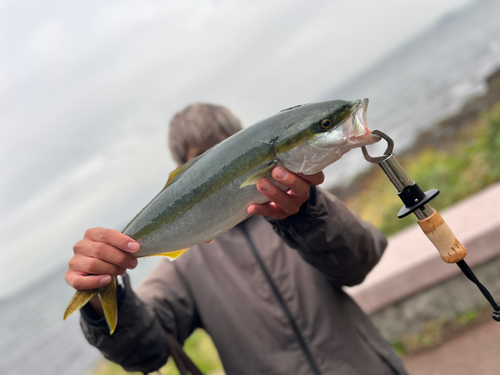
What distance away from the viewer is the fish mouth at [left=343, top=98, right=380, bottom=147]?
1581mm

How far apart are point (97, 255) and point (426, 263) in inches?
152

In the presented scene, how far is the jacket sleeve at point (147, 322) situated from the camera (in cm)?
240

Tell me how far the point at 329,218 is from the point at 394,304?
305cm

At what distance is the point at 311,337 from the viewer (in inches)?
103

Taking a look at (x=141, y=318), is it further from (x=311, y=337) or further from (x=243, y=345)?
(x=311, y=337)

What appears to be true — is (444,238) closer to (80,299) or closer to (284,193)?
(284,193)

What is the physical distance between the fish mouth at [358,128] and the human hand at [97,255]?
1222mm

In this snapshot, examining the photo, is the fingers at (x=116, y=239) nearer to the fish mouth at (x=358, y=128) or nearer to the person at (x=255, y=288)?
the person at (x=255, y=288)

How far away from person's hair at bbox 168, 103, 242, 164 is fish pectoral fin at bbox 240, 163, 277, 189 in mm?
1356

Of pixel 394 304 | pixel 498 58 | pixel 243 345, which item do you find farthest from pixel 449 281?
pixel 498 58

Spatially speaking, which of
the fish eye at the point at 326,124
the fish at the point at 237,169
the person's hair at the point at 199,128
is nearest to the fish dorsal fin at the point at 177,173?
the fish at the point at 237,169

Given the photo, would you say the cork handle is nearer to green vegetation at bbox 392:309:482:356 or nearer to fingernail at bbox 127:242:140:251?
fingernail at bbox 127:242:140:251

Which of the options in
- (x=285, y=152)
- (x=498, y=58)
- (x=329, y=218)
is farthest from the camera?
(x=498, y=58)

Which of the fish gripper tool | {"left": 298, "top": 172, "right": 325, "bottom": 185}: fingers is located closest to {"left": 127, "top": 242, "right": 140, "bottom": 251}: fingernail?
{"left": 298, "top": 172, "right": 325, "bottom": 185}: fingers
